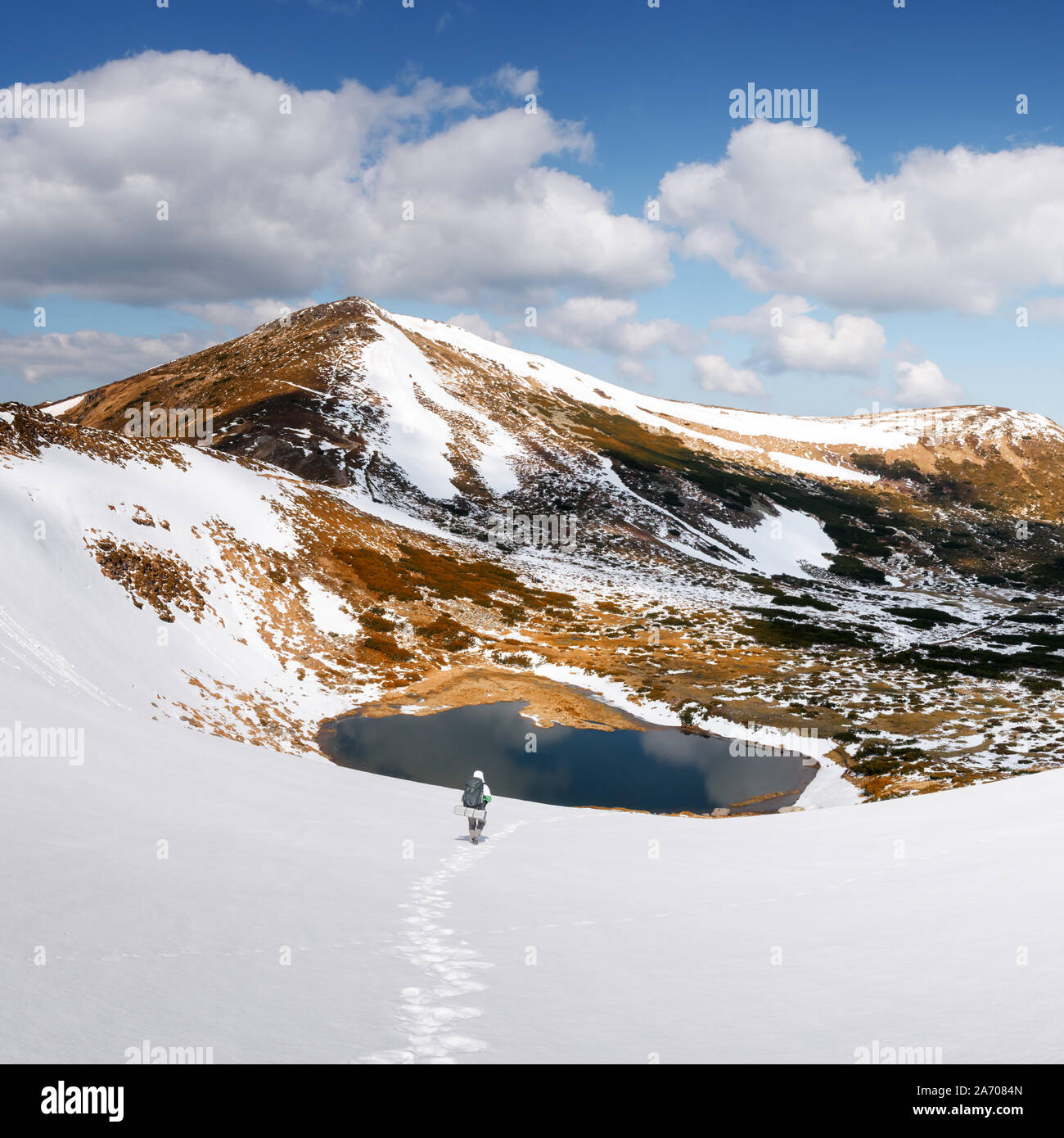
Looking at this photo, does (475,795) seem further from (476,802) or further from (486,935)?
(486,935)

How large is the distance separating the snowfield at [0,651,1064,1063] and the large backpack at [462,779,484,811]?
98cm

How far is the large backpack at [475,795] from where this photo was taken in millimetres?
17906

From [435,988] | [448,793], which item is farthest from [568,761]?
[435,988]

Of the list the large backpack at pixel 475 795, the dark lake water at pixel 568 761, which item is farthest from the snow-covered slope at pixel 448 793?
the dark lake water at pixel 568 761

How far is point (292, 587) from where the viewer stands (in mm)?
56969

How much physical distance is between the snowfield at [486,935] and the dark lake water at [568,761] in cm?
1745

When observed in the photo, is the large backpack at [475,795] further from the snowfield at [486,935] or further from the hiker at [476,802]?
the snowfield at [486,935]

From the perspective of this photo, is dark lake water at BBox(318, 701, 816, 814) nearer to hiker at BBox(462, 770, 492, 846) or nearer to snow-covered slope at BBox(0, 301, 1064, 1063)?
snow-covered slope at BBox(0, 301, 1064, 1063)

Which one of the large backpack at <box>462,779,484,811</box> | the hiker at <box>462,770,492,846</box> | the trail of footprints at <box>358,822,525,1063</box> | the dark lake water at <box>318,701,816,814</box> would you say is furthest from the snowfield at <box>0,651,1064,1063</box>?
the dark lake water at <box>318,701,816,814</box>

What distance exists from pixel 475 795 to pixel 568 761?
22.3 meters

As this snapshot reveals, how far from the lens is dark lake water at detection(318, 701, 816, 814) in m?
35.3
